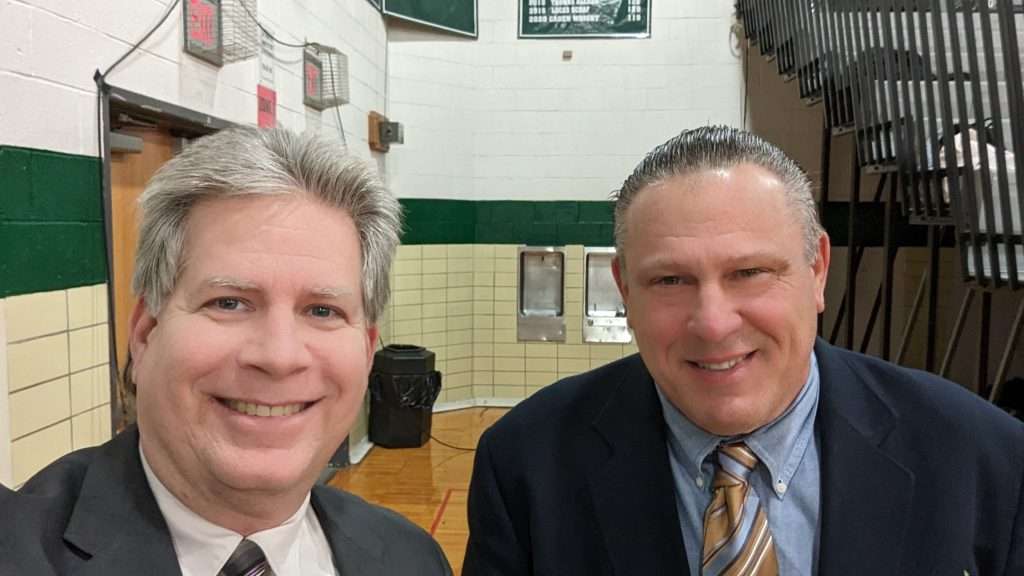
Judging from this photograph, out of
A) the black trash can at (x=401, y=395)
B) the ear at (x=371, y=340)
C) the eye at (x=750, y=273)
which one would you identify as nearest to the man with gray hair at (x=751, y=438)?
the eye at (x=750, y=273)

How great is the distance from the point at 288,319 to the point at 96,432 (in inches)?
75.6

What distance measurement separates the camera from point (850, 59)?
4133 mm

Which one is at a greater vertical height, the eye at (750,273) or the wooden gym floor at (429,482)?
the eye at (750,273)

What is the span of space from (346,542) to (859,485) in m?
0.89

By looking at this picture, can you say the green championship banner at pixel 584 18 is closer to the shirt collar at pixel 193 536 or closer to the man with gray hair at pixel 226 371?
the man with gray hair at pixel 226 371

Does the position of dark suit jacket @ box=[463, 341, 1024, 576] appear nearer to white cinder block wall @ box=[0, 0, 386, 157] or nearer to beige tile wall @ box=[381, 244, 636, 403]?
white cinder block wall @ box=[0, 0, 386, 157]

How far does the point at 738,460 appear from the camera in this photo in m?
1.44

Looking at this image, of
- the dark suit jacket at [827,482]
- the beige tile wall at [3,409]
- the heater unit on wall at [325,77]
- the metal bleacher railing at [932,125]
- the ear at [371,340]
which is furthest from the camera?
the heater unit on wall at [325,77]

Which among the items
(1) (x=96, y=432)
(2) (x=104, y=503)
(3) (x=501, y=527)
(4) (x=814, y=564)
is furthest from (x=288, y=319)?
(1) (x=96, y=432)

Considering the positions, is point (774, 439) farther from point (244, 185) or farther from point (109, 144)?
point (109, 144)

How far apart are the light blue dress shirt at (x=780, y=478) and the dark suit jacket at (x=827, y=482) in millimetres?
27

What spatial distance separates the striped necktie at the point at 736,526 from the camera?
4.46 ft

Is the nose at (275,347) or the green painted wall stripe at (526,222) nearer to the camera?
the nose at (275,347)

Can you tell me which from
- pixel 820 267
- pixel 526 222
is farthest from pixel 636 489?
pixel 526 222
